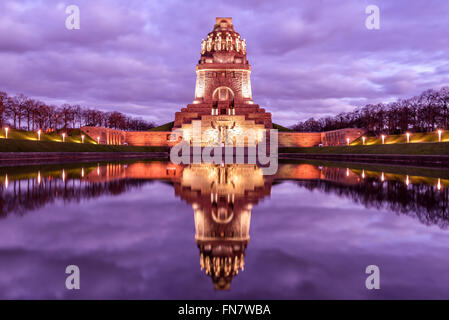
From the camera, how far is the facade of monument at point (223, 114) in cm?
5544

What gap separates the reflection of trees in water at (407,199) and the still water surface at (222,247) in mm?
45

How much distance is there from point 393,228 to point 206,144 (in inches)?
1948

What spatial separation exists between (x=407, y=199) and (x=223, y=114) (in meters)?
56.0

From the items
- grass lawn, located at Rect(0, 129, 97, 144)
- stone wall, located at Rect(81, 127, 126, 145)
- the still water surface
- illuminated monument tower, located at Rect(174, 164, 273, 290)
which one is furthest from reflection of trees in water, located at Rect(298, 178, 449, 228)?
stone wall, located at Rect(81, 127, 126, 145)

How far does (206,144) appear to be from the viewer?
54594 millimetres

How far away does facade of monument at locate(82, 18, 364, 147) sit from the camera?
182 ft

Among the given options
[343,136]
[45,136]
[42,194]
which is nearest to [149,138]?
[45,136]

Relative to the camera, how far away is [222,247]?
173 inches

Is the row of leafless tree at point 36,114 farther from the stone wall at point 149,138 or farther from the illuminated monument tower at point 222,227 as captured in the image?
the illuminated monument tower at point 222,227

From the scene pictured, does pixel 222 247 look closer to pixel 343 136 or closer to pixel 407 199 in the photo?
pixel 407 199

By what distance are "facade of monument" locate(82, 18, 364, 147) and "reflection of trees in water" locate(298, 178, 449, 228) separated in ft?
143

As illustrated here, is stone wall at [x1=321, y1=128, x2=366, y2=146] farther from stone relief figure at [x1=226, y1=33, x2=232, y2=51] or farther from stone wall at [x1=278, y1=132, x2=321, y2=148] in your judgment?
stone relief figure at [x1=226, y1=33, x2=232, y2=51]
